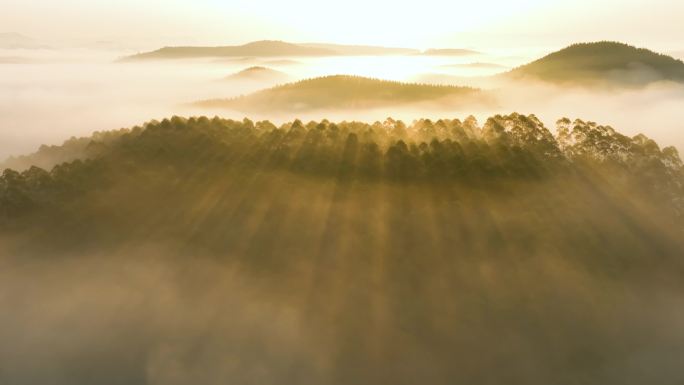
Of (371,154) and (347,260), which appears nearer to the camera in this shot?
(347,260)

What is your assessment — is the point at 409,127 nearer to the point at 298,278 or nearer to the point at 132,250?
the point at 298,278

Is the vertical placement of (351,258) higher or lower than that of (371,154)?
lower

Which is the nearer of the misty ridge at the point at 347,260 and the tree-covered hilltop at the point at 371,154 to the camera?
the misty ridge at the point at 347,260

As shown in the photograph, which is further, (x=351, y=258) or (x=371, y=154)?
(x=371, y=154)

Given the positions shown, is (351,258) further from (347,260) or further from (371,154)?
(371,154)

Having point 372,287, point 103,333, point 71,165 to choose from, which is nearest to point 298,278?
point 372,287

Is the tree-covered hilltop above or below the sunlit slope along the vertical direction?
above

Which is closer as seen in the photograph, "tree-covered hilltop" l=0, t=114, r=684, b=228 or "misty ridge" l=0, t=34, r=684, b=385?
"misty ridge" l=0, t=34, r=684, b=385

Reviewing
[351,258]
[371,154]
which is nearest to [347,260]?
[351,258]
